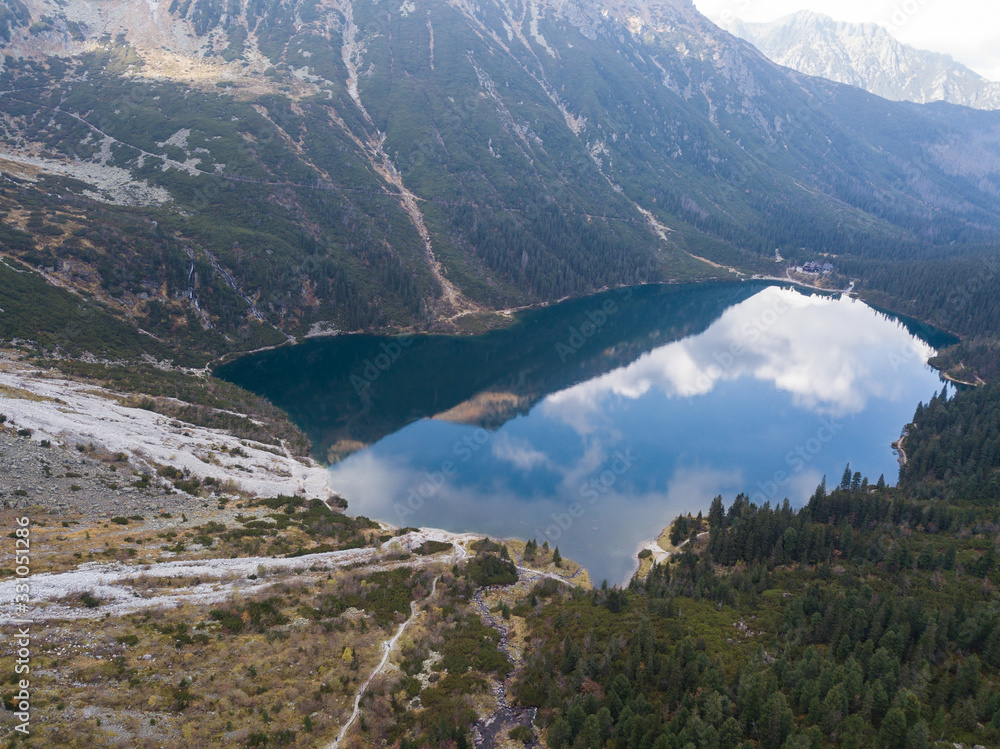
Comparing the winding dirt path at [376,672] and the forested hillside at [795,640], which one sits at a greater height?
the forested hillside at [795,640]

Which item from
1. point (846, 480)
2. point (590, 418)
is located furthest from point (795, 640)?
point (590, 418)

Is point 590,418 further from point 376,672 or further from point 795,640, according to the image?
point 376,672

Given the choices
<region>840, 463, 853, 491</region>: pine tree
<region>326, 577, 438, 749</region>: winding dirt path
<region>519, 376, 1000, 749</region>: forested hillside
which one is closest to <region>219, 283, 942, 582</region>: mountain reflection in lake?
<region>840, 463, 853, 491</region>: pine tree

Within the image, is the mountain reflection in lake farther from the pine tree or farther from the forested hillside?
the forested hillside

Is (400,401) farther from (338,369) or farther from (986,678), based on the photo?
(986,678)

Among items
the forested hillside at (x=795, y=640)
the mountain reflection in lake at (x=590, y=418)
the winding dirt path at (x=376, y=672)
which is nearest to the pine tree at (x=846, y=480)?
the mountain reflection in lake at (x=590, y=418)

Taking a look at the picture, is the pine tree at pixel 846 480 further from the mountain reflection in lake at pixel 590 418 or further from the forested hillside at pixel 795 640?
the forested hillside at pixel 795 640

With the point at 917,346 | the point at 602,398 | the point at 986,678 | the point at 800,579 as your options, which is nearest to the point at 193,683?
the point at 986,678

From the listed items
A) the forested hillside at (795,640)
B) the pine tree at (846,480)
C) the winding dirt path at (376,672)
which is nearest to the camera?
the winding dirt path at (376,672)
